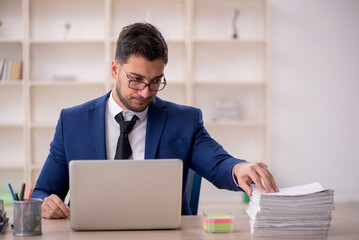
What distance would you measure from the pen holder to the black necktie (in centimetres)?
68

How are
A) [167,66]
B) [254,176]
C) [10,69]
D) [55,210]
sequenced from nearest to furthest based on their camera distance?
[254,176] → [55,210] → [10,69] → [167,66]

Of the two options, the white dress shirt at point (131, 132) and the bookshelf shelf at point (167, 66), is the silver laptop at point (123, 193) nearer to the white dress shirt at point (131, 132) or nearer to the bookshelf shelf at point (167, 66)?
the white dress shirt at point (131, 132)

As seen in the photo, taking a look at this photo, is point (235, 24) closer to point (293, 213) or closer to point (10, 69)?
point (10, 69)

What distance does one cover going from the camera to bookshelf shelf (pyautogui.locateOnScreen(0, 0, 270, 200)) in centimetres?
554

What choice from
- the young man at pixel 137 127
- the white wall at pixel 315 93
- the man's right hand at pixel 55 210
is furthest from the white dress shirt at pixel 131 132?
the white wall at pixel 315 93

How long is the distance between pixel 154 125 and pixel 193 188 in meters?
0.36

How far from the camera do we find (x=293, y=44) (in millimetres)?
5797

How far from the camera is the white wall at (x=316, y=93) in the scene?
19.0ft

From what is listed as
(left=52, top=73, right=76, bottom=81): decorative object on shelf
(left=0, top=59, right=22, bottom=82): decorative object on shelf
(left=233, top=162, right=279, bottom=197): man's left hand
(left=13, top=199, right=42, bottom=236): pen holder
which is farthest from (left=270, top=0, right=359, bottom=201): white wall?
(left=13, top=199, right=42, bottom=236): pen holder

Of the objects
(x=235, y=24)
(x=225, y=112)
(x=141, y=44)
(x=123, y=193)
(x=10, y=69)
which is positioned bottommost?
(x=123, y=193)

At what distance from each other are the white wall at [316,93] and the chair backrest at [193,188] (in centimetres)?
354

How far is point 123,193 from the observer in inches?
64.0

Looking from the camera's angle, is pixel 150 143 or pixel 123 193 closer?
pixel 123 193

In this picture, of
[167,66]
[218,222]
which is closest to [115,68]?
[218,222]
